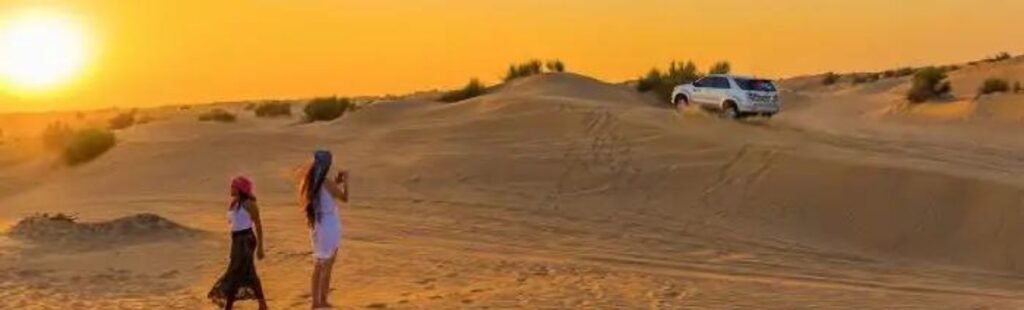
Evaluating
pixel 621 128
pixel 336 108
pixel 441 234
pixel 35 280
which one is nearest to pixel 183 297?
pixel 35 280

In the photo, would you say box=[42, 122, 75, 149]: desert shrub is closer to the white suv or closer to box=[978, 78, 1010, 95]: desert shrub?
the white suv

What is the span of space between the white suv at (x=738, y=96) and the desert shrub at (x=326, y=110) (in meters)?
10.5

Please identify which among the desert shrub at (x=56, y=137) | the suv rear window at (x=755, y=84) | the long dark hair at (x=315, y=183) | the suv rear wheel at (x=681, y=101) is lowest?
the long dark hair at (x=315, y=183)

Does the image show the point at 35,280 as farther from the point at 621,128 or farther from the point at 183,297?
the point at 621,128

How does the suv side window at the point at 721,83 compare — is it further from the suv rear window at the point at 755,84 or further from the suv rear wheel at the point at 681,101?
the suv rear wheel at the point at 681,101

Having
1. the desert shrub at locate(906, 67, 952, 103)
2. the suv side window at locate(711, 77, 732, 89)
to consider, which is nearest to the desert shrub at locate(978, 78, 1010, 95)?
the desert shrub at locate(906, 67, 952, 103)

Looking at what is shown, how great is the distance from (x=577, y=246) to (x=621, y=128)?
12936 millimetres

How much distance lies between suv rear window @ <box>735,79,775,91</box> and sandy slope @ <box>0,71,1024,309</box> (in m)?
2.23

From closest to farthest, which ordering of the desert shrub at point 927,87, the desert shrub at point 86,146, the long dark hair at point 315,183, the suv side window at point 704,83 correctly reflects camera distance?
the long dark hair at point 315,183 < the desert shrub at point 86,146 < the suv side window at point 704,83 < the desert shrub at point 927,87

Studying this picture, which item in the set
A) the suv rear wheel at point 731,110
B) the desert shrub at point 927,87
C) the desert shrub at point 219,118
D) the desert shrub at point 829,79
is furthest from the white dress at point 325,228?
the desert shrub at point 829,79

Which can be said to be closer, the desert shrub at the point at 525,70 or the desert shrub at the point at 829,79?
the desert shrub at the point at 525,70

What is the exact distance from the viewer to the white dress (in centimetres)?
1259

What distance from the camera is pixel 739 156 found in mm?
28266

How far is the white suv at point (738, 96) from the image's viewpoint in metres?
38.5
